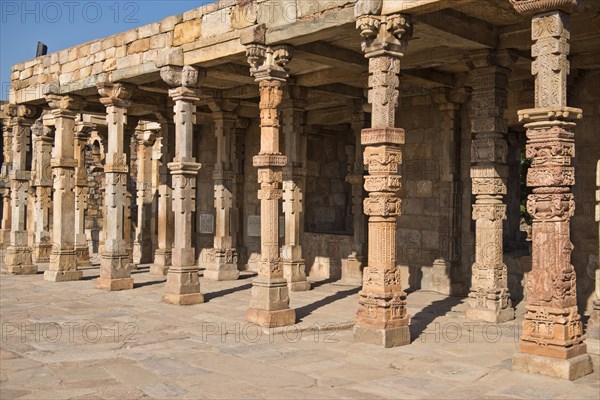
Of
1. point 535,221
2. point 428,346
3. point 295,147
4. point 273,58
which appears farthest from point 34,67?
point 535,221

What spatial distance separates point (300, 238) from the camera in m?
13.7

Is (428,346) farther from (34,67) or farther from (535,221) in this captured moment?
(34,67)

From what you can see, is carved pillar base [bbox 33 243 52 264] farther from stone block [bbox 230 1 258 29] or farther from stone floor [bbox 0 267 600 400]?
stone block [bbox 230 1 258 29]

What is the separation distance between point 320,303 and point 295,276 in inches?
66.9

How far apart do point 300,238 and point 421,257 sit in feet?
8.22

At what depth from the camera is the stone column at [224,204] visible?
51.6 ft

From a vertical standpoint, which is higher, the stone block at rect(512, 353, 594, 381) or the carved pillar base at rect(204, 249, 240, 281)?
the carved pillar base at rect(204, 249, 240, 281)

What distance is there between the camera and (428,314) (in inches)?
426

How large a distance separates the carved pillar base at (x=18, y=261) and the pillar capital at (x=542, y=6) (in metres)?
13.2

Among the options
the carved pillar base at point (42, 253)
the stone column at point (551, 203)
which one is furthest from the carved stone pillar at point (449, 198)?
the carved pillar base at point (42, 253)

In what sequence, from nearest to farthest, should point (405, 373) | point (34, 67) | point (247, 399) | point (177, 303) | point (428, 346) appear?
point (247, 399), point (405, 373), point (428, 346), point (177, 303), point (34, 67)

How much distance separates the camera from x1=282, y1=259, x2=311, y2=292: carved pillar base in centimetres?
1341

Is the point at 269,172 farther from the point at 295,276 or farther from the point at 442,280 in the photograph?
the point at 442,280

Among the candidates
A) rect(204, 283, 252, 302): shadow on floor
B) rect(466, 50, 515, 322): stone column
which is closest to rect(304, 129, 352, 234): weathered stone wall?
rect(204, 283, 252, 302): shadow on floor
